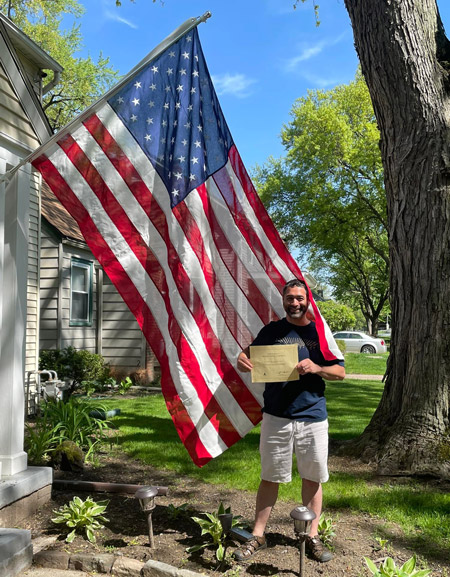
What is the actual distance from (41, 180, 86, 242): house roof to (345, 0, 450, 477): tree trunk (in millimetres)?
7909

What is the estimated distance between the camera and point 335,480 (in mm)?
5508

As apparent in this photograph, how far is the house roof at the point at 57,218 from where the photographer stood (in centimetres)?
1177

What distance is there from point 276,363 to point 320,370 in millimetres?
315

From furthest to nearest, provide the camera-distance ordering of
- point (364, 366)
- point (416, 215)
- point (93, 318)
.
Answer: point (364, 366), point (93, 318), point (416, 215)

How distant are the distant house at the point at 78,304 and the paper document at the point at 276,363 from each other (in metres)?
9.02

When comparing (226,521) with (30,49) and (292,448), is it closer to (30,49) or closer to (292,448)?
(292,448)

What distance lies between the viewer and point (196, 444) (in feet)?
12.7

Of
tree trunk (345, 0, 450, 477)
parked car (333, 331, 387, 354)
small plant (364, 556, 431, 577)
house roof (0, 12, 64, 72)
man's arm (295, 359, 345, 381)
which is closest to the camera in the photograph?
small plant (364, 556, 431, 577)

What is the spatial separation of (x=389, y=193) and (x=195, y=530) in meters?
4.21

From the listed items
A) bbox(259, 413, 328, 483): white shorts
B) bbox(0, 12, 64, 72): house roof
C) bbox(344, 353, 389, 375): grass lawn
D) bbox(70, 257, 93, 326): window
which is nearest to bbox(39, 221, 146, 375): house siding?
bbox(70, 257, 93, 326): window

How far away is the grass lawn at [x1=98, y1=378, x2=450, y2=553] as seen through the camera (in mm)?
4395

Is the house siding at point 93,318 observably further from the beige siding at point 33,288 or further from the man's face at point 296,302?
the man's face at point 296,302

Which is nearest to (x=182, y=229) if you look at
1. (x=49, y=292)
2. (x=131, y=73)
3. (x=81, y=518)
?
(x=131, y=73)

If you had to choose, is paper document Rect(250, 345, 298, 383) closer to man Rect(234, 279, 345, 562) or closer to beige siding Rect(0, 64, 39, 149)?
man Rect(234, 279, 345, 562)
